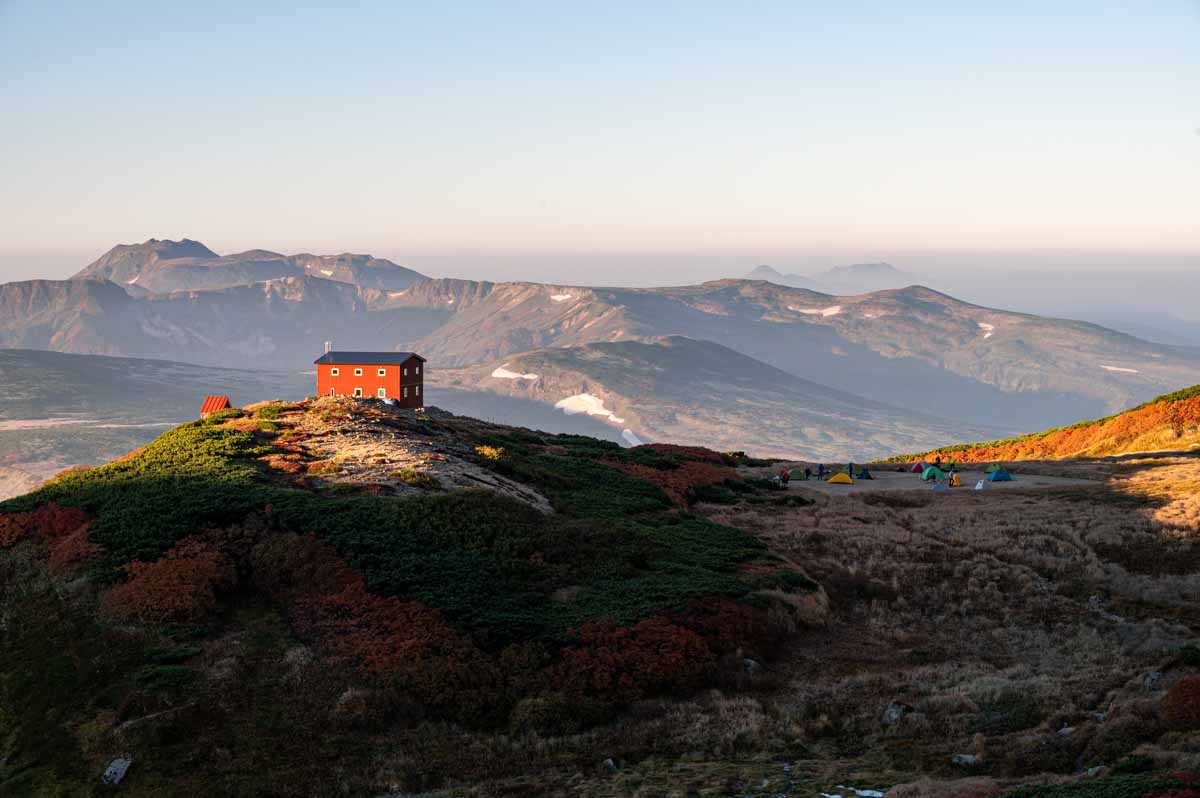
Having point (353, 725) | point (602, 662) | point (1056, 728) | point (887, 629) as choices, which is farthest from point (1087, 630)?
point (353, 725)

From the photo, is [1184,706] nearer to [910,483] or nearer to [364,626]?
[364,626]

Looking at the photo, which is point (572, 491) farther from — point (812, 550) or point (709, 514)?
point (812, 550)

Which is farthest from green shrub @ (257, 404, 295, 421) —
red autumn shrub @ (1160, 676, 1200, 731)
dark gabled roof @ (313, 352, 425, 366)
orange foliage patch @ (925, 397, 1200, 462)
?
orange foliage patch @ (925, 397, 1200, 462)

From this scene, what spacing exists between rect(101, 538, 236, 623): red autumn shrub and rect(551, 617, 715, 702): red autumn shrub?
10.8 m

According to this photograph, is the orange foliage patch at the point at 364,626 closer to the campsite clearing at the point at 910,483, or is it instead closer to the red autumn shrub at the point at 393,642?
the red autumn shrub at the point at 393,642

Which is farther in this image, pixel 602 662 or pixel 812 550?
pixel 812 550

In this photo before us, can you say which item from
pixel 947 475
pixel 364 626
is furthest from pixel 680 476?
pixel 364 626

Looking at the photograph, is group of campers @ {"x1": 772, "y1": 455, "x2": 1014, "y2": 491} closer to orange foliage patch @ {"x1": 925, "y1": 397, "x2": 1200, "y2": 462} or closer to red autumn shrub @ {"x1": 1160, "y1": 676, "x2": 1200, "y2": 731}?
orange foliage patch @ {"x1": 925, "y1": 397, "x2": 1200, "y2": 462}

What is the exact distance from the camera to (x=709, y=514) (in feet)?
165

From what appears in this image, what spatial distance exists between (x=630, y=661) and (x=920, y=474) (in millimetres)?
52625

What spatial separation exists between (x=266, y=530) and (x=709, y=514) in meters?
25.1

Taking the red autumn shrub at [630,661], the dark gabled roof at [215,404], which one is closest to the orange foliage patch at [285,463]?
the red autumn shrub at [630,661]

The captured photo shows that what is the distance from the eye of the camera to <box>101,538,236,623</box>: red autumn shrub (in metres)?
26.5

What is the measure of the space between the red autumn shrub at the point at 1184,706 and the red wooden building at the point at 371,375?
223 feet
